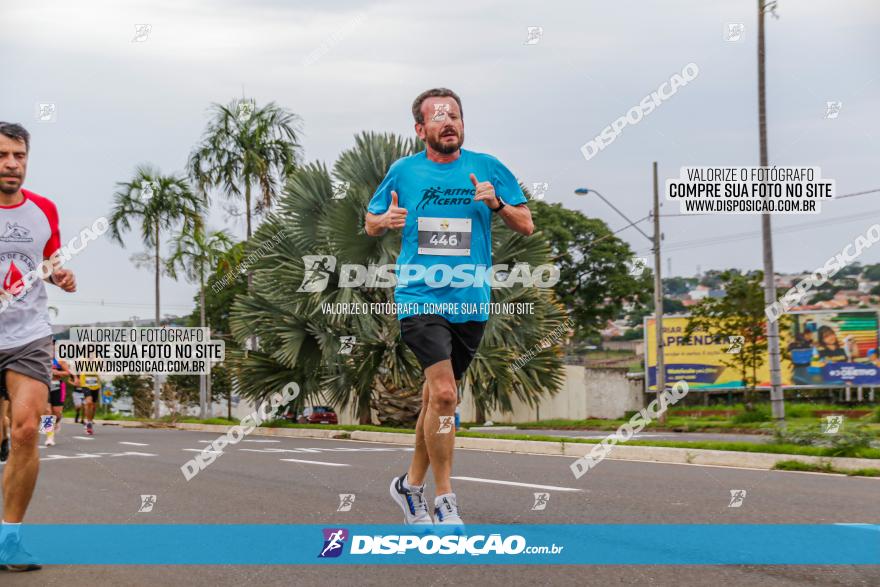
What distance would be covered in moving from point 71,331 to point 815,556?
28407 mm

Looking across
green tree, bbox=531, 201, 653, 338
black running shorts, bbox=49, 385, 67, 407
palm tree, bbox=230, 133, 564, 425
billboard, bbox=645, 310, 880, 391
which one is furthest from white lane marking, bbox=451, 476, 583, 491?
green tree, bbox=531, 201, 653, 338

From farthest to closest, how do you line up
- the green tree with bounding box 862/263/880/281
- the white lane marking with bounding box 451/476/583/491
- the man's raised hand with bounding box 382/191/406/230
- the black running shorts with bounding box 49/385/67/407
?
1. the green tree with bounding box 862/263/880/281
2. the black running shorts with bounding box 49/385/67/407
3. the white lane marking with bounding box 451/476/583/491
4. the man's raised hand with bounding box 382/191/406/230

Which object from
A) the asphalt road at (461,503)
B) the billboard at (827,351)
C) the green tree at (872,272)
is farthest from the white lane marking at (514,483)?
the green tree at (872,272)

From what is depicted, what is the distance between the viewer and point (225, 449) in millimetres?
14891

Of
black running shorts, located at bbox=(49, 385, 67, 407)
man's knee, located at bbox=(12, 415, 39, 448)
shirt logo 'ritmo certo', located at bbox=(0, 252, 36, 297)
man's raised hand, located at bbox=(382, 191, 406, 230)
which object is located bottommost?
black running shorts, located at bbox=(49, 385, 67, 407)

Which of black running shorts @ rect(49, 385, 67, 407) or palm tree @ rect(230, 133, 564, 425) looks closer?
black running shorts @ rect(49, 385, 67, 407)

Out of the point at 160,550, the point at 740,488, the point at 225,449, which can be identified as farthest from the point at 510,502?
the point at 225,449

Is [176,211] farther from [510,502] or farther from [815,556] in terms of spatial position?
[815,556]

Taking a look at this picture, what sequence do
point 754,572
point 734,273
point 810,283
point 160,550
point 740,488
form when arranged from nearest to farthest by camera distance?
point 754,572
point 160,550
point 740,488
point 810,283
point 734,273

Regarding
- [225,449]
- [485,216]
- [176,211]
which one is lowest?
[225,449]

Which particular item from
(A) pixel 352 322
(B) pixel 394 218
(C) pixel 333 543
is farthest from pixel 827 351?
(B) pixel 394 218

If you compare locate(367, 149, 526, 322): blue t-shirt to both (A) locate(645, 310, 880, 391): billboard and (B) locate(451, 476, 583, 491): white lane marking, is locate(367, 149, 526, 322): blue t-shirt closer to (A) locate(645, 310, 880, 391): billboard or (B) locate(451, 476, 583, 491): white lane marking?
(B) locate(451, 476, 583, 491): white lane marking

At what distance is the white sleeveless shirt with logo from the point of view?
475 centimetres

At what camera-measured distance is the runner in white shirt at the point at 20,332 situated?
15.3ft
